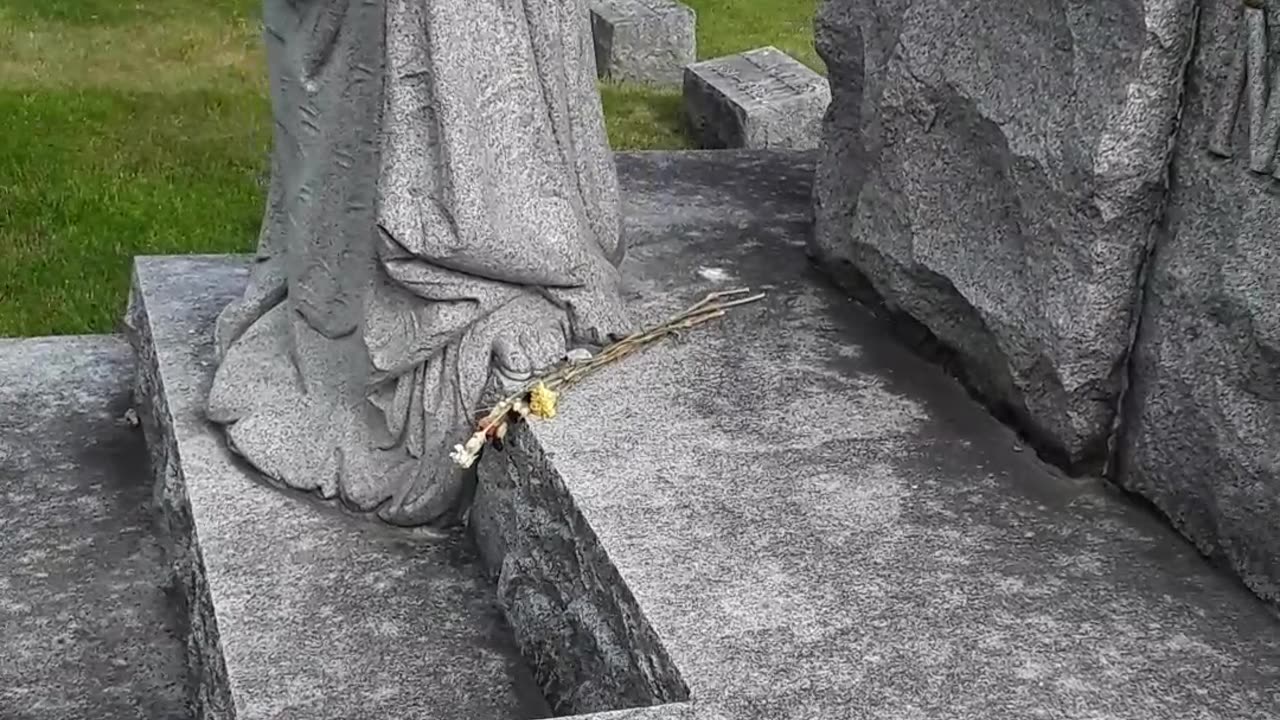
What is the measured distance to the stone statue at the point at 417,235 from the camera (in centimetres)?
279

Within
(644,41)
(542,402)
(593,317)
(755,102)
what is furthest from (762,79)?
(542,402)

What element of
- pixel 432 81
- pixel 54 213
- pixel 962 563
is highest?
pixel 432 81

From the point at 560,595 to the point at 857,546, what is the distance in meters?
0.45

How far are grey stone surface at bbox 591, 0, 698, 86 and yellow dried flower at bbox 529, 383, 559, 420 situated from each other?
4.93 meters

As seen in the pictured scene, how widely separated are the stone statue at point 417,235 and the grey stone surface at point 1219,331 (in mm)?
922

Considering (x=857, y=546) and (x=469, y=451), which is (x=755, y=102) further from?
(x=857, y=546)

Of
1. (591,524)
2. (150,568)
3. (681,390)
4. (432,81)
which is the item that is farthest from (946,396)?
(150,568)

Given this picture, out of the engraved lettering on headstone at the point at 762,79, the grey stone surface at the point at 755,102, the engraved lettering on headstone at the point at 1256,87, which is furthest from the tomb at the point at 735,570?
the engraved lettering on headstone at the point at 762,79

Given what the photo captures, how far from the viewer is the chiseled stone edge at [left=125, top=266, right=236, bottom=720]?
2709mm

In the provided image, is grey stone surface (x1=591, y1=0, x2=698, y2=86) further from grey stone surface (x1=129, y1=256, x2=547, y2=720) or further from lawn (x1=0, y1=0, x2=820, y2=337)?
grey stone surface (x1=129, y1=256, x2=547, y2=720)

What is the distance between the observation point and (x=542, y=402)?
2.78 metres

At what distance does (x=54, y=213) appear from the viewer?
550 centimetres

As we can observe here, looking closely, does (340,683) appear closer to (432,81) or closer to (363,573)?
(363,573)

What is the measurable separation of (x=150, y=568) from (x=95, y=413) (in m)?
0.62
